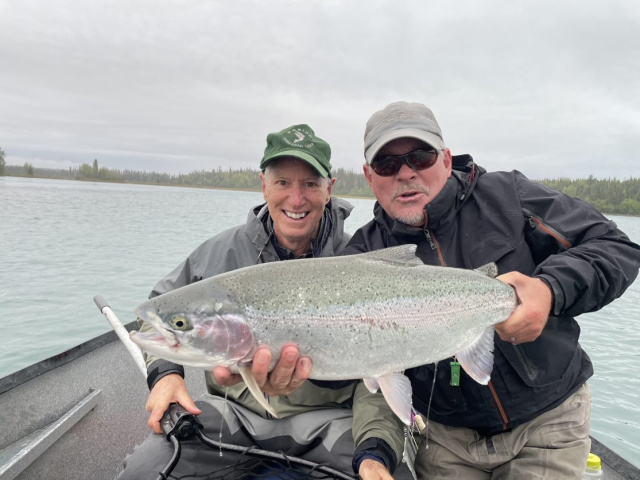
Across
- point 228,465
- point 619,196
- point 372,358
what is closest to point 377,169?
point 372,358

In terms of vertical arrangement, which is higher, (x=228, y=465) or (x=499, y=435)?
(x=499, y=435)

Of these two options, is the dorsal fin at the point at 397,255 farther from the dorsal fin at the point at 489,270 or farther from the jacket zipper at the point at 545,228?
the jacket zipper at the point at 545,228

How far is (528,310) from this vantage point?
2.56 meters

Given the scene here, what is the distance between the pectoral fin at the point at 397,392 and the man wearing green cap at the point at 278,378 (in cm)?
38

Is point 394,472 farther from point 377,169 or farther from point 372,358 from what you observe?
point 377,169

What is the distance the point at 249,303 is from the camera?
264 cm

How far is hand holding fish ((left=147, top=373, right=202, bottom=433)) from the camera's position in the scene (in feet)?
10.4

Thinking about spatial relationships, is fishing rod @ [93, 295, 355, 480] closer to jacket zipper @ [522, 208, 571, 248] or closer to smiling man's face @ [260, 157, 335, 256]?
smiling man's face @ [260, 157, 335, 256]

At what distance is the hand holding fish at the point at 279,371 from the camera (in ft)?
8.43

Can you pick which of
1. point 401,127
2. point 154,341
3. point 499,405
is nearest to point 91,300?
point 154,341

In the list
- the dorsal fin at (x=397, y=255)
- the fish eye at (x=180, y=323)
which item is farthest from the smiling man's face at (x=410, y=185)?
the fish eye at (x=180, y=323)

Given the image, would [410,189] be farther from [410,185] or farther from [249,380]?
[249,380]

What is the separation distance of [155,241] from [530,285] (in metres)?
26.8

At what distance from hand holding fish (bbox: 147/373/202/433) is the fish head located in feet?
2.86
